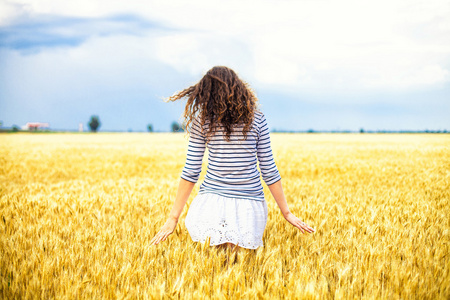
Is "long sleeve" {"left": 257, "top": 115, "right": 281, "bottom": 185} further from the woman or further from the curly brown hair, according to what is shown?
the curly brown hair

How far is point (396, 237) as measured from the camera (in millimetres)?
3078

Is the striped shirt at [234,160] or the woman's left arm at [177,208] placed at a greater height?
the striped shirt at [234,160]

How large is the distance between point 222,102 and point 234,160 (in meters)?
0.46

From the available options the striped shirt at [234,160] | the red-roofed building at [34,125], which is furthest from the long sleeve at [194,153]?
the red-roofed building at [34,125]

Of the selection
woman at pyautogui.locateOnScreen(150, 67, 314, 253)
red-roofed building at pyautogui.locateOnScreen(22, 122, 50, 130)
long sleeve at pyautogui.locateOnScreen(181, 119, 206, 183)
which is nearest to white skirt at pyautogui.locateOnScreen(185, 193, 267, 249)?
woman at pyautogui.locateOnScreen(150, 67, 314, 253)

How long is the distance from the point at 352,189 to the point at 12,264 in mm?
5296

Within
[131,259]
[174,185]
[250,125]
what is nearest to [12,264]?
[131,259]

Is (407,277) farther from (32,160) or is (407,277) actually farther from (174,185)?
(32,160)

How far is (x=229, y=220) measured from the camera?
249 centimetres

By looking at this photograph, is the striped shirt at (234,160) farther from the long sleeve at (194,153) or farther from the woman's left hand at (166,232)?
the woman's left hand at (166,232)

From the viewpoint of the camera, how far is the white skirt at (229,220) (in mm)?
2480

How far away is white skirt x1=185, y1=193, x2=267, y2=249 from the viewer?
2.48m

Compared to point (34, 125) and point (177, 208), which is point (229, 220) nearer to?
point (177, 208)

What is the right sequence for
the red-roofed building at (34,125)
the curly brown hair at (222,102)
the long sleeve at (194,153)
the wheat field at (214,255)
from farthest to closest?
the red-roofed building at (34,125)
the long sleeve at (194,153)
the curly brown hair at (222,102)
the wheat field at (214,255)
